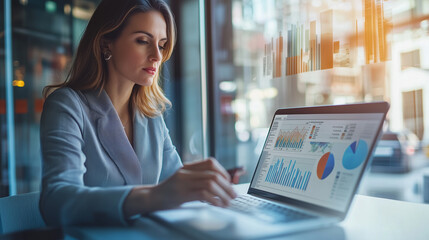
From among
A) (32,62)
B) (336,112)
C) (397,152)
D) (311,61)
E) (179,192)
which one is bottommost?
(397,152)

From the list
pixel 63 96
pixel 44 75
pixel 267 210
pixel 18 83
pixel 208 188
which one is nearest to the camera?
pixel 208 188

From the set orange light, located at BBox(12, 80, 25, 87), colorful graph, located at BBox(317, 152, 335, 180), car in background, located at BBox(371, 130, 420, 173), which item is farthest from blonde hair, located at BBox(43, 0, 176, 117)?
orange light, located at BBox(12, 80, 25, 87)

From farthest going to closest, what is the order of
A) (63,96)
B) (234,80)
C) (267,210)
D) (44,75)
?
(44,75) < (234,80) < (63,96) < (267,210)

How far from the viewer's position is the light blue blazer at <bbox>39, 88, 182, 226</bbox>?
2.19ft

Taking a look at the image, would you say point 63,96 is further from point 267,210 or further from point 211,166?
point 267,210

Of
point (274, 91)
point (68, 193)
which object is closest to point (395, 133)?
point (274, 91)

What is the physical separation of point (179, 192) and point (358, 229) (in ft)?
1.25

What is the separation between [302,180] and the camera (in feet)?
Result: 2.69

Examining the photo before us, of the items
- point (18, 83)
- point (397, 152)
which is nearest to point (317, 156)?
point (397, 152)

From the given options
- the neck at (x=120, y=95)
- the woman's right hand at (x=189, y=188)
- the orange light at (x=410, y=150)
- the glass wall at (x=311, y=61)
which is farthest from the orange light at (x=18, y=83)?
the orange light at (x=410, y=150)

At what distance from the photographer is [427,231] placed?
68 centimetres

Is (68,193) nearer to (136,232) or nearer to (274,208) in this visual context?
(136,232)

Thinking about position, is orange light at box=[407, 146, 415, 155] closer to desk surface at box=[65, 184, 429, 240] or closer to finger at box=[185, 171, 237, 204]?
desk surface at box=[65, 184, 429, 240]

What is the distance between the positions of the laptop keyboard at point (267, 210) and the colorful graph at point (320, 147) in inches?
6.6
